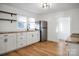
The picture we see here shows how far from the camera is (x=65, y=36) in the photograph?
1.29 m

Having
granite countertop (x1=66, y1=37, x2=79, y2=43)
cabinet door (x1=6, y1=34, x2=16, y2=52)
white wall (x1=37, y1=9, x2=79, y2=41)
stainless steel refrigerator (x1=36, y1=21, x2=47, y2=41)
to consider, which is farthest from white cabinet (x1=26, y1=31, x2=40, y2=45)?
granite countertop (x1=66, y1=37, x2=79, y2=43)

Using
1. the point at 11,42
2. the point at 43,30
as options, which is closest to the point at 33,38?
the point at 43,30

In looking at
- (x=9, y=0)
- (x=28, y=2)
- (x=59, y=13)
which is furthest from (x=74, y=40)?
(x=9, y=0)

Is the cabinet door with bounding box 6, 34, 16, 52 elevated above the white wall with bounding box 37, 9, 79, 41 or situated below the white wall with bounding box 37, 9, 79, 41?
below

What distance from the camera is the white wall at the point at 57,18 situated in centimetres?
126

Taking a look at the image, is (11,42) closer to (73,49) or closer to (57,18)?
(57,18)

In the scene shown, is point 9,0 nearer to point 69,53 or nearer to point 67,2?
point 67,2

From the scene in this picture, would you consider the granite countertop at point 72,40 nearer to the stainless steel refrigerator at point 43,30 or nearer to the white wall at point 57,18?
the white wall at point 57,18

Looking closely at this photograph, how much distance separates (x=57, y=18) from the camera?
1.34 metres

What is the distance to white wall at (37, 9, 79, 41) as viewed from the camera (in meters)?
1.26

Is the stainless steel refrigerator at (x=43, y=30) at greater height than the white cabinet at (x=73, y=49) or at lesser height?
greater

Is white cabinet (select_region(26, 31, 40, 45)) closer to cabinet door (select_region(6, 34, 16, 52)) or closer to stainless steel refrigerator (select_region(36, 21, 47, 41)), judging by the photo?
stainless steel refrigerator (select_region(36, 21, 47, 41))

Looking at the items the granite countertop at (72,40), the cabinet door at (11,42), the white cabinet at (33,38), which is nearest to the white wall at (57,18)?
the granite countertop at (72,40)

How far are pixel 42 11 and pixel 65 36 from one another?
52 cm
